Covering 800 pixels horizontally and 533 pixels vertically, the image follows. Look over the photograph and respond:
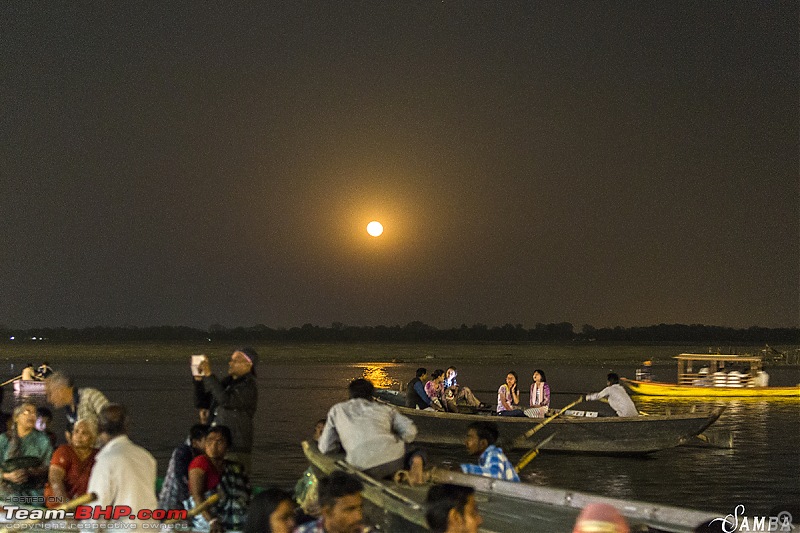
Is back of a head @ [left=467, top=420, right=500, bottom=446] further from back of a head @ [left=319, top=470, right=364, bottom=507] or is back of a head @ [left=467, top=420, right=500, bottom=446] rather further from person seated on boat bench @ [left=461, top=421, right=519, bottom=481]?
back of a head @ [left=319, top=470, right=364, bottom=507]

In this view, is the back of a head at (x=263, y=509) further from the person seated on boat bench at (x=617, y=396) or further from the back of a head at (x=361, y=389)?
the person seated on boat bench at (x=617, y=396)

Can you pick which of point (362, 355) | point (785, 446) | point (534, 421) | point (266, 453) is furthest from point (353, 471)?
point (362, 355)

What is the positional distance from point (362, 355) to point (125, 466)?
85.1m

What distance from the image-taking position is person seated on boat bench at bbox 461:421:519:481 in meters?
8.95

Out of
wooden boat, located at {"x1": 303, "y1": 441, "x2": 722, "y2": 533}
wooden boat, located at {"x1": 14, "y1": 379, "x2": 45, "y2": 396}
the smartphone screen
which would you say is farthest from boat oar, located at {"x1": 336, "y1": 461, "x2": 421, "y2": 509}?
wooden boat, located at {"x1": 14, "y1": 379, "x2": 45, "y2": 396}

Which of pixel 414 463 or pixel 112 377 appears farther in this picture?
pixel 112 377

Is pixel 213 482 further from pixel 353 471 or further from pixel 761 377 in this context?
pixel 761 377

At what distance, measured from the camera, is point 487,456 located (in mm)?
9000

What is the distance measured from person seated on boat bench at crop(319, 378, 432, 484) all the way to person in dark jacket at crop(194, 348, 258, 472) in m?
0.77

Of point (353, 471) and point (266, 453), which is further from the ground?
point (353, 471)

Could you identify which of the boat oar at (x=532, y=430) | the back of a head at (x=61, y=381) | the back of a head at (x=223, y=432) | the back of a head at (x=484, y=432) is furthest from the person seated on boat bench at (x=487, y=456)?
the boat oar at (x=532, y=430)

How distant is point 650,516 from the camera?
804cm

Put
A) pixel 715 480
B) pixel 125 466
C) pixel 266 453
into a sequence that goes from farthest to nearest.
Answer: pixel 266 453, pixel 715 480, pixel 125 466

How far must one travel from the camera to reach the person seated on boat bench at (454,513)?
18.7 ft
